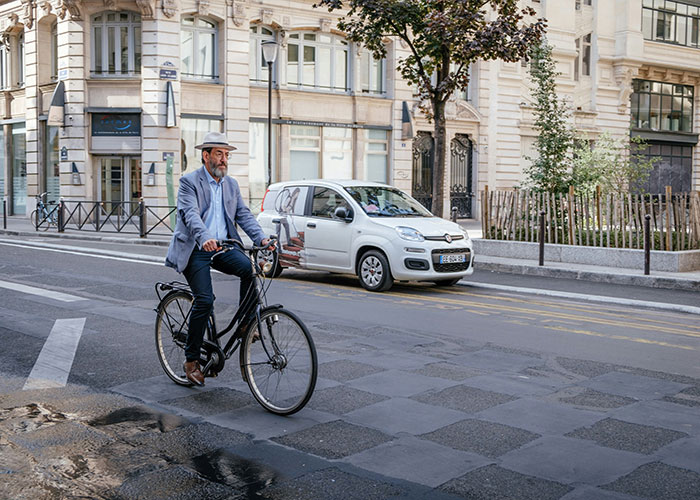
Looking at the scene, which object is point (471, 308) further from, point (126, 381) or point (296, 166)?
point (296, 166)

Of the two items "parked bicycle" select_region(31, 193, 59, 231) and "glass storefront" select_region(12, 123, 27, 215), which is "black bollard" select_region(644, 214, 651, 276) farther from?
"glass storefront" select_region(12, 123, 27, 215)

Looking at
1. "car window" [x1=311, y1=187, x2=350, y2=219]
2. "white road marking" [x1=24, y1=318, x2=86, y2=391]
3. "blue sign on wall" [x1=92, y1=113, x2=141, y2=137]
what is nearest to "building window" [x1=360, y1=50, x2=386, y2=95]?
"blue sign on wall" [x1=92, y1=113, x2=141, y2=137]

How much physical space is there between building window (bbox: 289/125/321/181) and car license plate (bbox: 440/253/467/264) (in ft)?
63.1

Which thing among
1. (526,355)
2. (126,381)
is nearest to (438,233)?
(526,355)

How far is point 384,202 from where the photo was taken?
13.4 m

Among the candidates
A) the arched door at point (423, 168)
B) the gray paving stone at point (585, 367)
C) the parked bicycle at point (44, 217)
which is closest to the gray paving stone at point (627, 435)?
the gray paving stone at point (585, 367)

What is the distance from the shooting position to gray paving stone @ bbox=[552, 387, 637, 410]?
5965 mm

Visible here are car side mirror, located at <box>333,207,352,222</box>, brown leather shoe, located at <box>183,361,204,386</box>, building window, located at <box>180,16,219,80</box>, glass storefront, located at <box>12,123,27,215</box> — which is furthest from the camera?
glass storefront, located at <box>12,123,27,215</box>

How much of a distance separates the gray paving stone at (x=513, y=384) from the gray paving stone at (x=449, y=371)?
0.11 metres

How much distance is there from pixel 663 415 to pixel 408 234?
23.0ft

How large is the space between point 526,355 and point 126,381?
11.7ft

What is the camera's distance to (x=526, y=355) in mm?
7746

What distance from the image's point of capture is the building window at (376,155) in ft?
110

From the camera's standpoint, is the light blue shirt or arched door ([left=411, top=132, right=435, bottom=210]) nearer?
the light blue shirt
